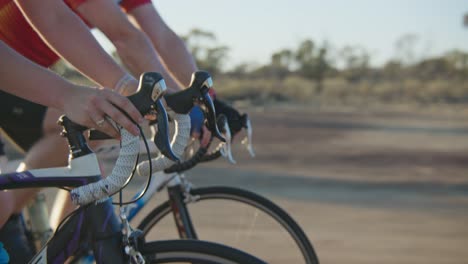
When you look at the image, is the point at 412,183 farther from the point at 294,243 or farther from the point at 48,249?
the point at 48,249

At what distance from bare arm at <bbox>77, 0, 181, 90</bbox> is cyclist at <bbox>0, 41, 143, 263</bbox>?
24.3 inches

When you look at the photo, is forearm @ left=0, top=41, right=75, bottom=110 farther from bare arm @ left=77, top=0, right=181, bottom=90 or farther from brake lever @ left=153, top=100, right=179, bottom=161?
bare arm @ left=77, top=0, right=181, bottom=90

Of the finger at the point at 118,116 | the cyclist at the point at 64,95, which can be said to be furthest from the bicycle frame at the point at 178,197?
the finger at the point at 118,116

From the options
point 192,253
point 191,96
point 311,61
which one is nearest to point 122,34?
point 191,96

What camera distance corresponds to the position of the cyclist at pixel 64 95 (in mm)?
1802

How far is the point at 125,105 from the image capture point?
1791mm

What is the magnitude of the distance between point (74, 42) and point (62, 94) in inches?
12.3

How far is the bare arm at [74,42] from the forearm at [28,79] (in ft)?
0.66

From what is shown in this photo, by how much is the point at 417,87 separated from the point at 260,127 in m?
27.2

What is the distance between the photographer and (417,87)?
143 ft

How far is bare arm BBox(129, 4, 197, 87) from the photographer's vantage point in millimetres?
3207

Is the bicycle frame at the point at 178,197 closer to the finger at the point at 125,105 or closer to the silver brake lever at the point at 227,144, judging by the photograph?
the silver brake lever at the point at 227,144

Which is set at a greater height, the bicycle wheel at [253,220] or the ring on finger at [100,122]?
the ring on finger at [100,122]

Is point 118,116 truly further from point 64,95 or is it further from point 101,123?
point 64,95
